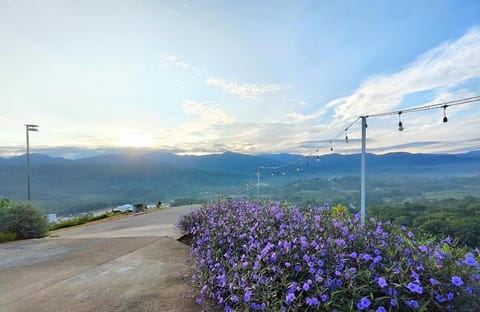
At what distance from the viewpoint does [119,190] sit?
2488 centimetres

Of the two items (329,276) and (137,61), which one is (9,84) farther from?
(329,276)

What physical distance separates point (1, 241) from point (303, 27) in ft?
25.7

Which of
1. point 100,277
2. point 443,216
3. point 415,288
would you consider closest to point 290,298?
point 415,288

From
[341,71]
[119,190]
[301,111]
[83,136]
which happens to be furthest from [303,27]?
[119,190]

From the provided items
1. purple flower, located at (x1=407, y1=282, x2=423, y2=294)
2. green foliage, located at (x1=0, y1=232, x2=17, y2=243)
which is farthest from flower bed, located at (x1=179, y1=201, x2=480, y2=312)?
green foliage, located at (x1=0, y1=232, x2=17, y2=243)

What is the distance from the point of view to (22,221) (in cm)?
647

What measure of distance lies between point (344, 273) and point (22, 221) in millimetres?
7557

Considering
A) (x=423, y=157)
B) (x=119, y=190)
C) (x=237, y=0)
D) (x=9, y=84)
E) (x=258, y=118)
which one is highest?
(x=237, y=0)

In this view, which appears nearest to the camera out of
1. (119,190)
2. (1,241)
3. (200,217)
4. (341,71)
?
(200,217)

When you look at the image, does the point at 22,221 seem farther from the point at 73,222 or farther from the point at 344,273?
the point at 344,273

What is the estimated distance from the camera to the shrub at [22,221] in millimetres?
6273

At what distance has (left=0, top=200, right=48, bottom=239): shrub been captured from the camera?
6273 millimetres

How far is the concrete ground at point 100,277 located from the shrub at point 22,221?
206 cm

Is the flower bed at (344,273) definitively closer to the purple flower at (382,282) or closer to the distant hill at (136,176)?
the purple flower at (382,282)
